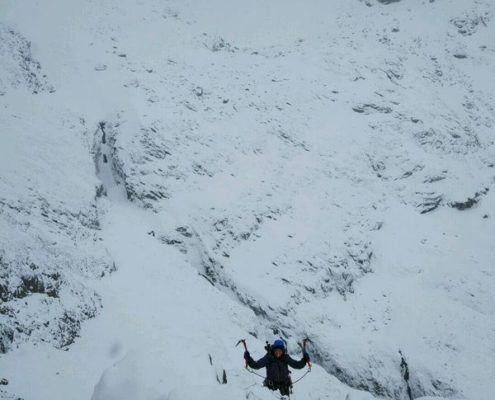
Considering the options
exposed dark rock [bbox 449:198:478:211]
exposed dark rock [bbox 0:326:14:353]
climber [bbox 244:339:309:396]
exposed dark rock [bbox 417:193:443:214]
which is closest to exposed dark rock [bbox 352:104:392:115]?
exposed dark rock [bbox 417:193:443:214]

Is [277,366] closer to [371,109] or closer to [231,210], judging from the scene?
[231,210]

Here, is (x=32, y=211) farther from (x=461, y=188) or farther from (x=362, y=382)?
(x=461, y=188)

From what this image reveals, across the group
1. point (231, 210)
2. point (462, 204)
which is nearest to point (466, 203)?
point (462, 204)

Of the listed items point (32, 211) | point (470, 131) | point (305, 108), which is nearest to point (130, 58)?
point (305, 108)

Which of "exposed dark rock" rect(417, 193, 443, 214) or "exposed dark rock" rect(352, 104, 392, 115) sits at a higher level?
"exposed dark rock" rect(352, 104, 392, 115)

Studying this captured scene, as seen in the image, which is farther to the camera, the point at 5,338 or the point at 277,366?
the point at 5,338

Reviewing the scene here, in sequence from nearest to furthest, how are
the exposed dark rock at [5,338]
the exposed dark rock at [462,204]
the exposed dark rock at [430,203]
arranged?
the exposed dark rock at [5,338], the exposed dark rock at [430,203], the exposed dark rock at [462,204]

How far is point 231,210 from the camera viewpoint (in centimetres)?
2100

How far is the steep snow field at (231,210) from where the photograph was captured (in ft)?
42.7

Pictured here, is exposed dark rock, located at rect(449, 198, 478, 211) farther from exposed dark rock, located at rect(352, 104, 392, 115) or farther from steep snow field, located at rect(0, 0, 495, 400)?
exposed dark rock, located at rect(352, 104, 392, 115)

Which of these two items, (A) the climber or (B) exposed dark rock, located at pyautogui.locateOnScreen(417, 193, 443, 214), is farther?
(B) exposed dark rock, located at pyautogui.locateOnScreen(417, 193, 443, 214)

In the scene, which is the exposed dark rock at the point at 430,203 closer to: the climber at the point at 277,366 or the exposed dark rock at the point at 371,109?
the exposed dark rock at the point at 371,109

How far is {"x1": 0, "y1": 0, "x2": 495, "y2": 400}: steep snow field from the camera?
13023 millimetres

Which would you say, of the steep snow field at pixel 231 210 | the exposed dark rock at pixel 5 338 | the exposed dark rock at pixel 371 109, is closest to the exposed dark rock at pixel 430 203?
the steep snow field at pixel 231 210
